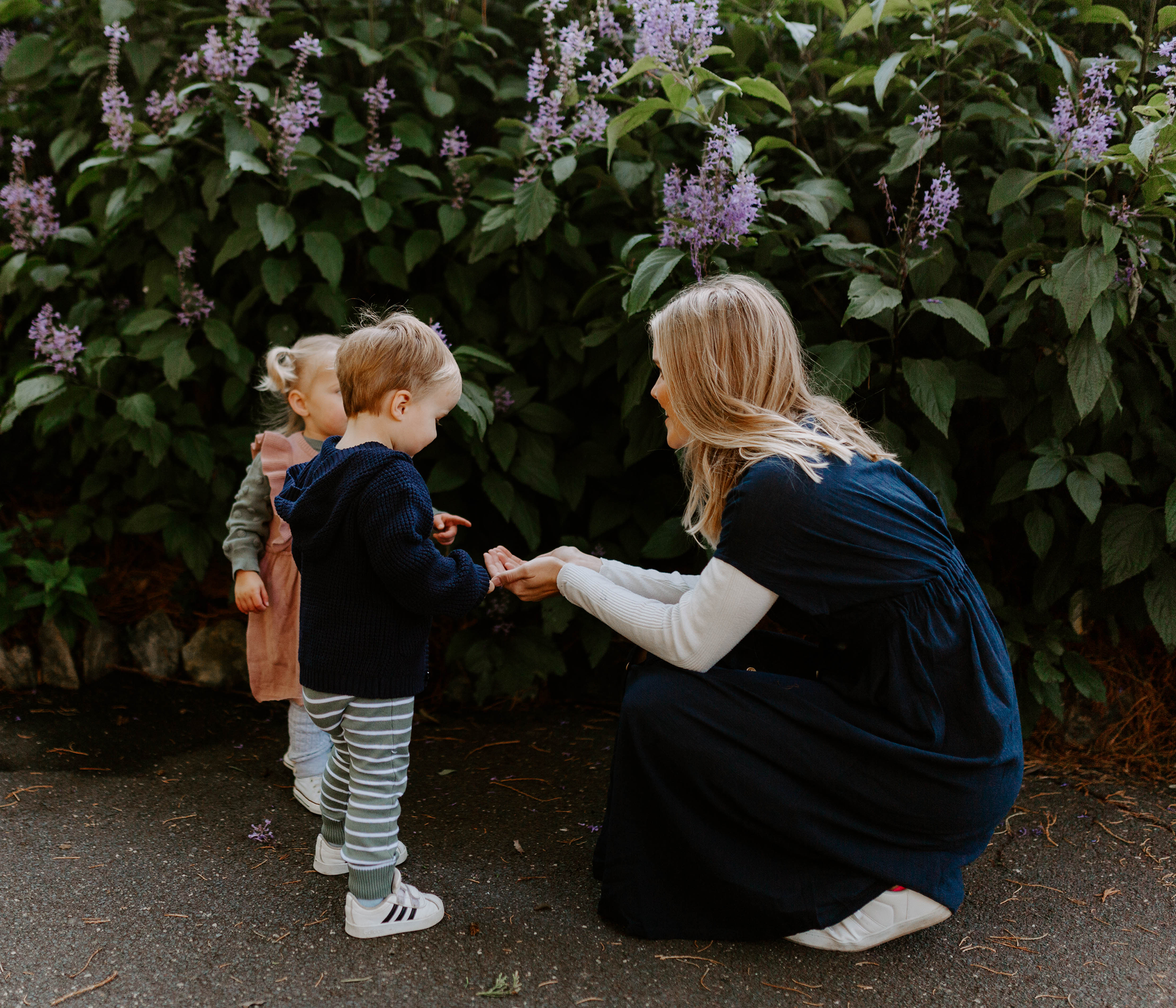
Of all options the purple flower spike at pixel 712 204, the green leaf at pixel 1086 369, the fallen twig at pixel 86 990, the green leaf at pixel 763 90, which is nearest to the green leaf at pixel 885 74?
the green leaf at pixel 763 90

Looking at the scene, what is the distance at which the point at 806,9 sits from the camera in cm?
308

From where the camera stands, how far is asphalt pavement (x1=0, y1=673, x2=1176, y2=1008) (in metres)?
1.82

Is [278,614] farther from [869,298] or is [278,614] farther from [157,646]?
[869,298]

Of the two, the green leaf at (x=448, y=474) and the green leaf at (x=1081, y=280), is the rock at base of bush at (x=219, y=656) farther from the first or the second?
the green leaf at (x=1081, y=280)

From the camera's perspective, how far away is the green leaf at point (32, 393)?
2896 millimetres

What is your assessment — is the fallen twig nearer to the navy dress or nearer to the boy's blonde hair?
the navy dress

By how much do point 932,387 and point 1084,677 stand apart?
1.01m

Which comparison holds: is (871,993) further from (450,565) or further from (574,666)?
(574,666)

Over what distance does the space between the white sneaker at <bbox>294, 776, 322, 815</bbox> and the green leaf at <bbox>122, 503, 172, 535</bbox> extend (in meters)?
1.10

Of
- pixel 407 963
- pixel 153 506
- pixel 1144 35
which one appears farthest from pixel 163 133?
pixel 1144 35

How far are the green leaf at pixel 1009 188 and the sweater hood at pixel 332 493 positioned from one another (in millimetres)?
1659

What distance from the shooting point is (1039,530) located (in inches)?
104

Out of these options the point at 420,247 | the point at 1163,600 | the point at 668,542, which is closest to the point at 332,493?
the point at 668,542

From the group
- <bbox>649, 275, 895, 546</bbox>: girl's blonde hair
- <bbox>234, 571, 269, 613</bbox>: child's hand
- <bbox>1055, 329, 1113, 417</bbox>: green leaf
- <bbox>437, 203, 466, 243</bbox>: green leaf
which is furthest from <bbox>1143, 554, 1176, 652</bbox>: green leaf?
<bbox>234, 571, 269, 613</bbox>: child's hand
